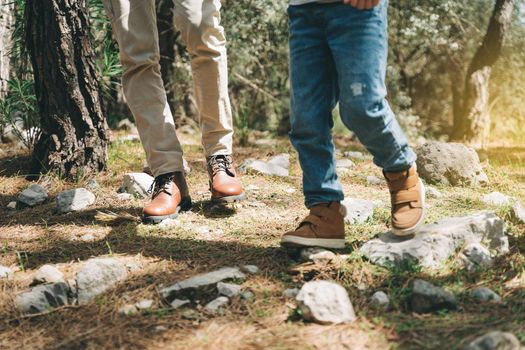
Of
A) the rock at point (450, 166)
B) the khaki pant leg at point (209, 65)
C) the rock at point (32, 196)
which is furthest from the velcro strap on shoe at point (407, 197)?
the rock at point (32, 196)

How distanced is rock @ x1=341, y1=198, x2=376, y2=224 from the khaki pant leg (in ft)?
2.33

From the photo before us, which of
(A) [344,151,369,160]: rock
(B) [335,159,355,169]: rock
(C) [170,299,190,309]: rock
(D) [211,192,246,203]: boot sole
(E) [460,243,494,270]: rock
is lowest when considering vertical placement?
(A) [344,151,369,160]: rock

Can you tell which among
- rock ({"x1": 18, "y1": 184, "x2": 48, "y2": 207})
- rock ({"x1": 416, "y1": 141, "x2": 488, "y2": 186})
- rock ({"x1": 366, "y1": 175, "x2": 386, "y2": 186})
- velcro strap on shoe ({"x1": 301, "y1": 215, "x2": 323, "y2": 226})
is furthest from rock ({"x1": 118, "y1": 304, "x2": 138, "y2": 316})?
rock ({"x1": 416, "y1": 141, "x2": 488, "y2": 186})

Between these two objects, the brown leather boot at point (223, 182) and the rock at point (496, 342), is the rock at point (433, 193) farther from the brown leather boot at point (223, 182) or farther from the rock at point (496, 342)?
the rock at point (496, 342)

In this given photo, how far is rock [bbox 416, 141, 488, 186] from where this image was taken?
3.47 m

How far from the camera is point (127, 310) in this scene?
1.89 m

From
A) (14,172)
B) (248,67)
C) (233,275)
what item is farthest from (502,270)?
(248,67)

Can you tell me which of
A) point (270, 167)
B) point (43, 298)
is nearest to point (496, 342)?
point (43, 298)

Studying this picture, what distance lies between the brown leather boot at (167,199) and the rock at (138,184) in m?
0.37

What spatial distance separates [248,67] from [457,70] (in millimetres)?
4771

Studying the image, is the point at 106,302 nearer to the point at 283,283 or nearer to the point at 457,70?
the point at 283,283

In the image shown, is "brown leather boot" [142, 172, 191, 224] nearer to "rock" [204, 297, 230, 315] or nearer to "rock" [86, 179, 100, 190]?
"rock" [86, 179, 100, 190]

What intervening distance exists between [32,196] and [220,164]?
1183 millimetres

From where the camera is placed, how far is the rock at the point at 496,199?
2.97 m
